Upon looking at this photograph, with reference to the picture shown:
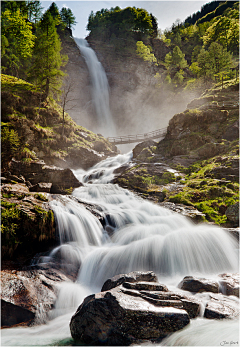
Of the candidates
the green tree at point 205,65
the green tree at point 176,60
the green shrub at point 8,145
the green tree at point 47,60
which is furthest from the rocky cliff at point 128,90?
the green shrub at point 8,145

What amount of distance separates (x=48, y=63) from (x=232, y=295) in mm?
23016

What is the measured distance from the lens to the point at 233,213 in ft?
31.1

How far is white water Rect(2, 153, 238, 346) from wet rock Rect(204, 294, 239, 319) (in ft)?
0.72

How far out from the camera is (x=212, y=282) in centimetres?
540

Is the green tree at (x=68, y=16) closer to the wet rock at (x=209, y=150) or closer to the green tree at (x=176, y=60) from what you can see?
the green tree at (x=176, y=60)

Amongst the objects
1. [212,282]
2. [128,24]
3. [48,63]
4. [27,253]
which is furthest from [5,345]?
[128,24]

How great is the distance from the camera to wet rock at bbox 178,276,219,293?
5250mm

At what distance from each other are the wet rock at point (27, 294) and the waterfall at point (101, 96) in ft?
117

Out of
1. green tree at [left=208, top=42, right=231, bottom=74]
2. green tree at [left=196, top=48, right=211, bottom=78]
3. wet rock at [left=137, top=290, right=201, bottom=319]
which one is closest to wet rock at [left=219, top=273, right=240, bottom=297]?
wet rock at [left=137, top=290, right=201, bottom=319]

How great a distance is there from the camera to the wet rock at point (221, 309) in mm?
4242

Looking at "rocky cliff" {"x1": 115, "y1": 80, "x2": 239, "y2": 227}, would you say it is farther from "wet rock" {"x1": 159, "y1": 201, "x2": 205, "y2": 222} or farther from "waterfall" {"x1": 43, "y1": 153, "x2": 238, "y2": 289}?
"waterfall" {"x1": 43, "y1": 153, "x2": 238, "y2": 289}

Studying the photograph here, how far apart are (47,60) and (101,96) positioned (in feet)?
71.2

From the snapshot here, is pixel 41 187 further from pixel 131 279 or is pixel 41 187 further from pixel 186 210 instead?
pixel 186 210

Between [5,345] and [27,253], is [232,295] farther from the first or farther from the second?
[27,253]
